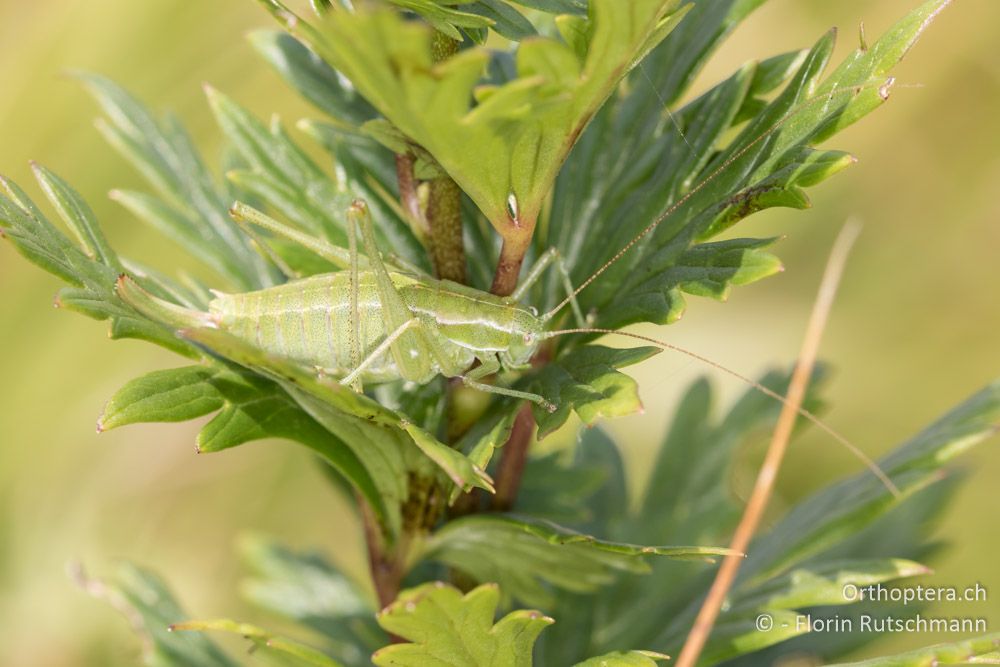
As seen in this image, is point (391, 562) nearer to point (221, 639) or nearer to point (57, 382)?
point (221, 639)

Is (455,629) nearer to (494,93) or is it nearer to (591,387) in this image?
(591,387)

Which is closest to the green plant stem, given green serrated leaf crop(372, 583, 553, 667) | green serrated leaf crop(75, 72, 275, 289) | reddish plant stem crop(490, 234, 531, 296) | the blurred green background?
reddish plant stem crop(490, 234, 531, 296)

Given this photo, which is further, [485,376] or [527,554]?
[485,376]

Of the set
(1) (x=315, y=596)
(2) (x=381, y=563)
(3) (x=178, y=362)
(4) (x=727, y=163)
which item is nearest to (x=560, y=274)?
(4) (x=727, y=163)

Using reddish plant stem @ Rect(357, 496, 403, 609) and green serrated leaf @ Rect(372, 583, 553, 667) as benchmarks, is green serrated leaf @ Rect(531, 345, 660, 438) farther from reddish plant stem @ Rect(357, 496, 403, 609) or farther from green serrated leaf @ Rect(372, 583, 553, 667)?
reddish plant stem @ Rect(357, 496, 403, 609)

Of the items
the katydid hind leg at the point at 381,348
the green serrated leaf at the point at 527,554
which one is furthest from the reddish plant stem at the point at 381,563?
the katydid hind leg at the point at 381,348

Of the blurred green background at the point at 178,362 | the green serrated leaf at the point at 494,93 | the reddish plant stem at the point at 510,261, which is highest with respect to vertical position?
the blurred green background at the point at 178,362

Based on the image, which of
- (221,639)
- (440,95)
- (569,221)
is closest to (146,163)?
(569,221)

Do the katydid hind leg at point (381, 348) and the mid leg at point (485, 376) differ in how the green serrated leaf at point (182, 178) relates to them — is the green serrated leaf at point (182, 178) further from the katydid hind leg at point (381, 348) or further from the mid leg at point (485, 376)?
the mid leg at point (485, 376)

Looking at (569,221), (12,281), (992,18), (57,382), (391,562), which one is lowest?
(391,562)
